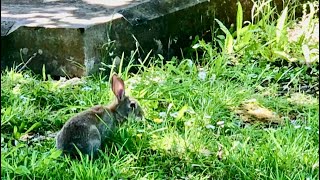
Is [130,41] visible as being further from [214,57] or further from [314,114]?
[314,114]

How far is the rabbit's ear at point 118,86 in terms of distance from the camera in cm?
430

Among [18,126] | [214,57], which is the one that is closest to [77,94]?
[18,126]

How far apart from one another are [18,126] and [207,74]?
1733 millimetres

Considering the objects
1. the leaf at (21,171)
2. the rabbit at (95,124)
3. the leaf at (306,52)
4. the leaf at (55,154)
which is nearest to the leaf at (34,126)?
the rabbit at (95,124)

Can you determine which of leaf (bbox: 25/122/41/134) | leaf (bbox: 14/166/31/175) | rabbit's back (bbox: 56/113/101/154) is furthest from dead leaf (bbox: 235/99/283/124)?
leaf (bbox: 14/166/31/175)

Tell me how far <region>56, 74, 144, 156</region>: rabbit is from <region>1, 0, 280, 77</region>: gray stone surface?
128 centimetres

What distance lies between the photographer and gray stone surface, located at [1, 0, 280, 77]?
18.3 ft

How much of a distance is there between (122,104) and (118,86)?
0.13 m

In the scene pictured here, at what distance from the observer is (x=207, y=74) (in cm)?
549

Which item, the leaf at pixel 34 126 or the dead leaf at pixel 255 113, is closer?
the leaf at pixel 34 126

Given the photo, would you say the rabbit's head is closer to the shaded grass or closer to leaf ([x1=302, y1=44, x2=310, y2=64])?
the shaded grass

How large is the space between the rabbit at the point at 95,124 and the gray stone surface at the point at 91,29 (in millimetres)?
1277

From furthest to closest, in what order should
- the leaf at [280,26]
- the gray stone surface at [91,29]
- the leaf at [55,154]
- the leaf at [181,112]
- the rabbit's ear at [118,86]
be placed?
the leaf at [280,26] → the gray stone surface at [91,29] → the leaf at [181,112] → the rabbit's ear at [118,86] → the leaf at [55,154]

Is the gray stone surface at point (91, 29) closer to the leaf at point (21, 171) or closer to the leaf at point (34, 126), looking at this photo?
the leaf at point (34, 126)
